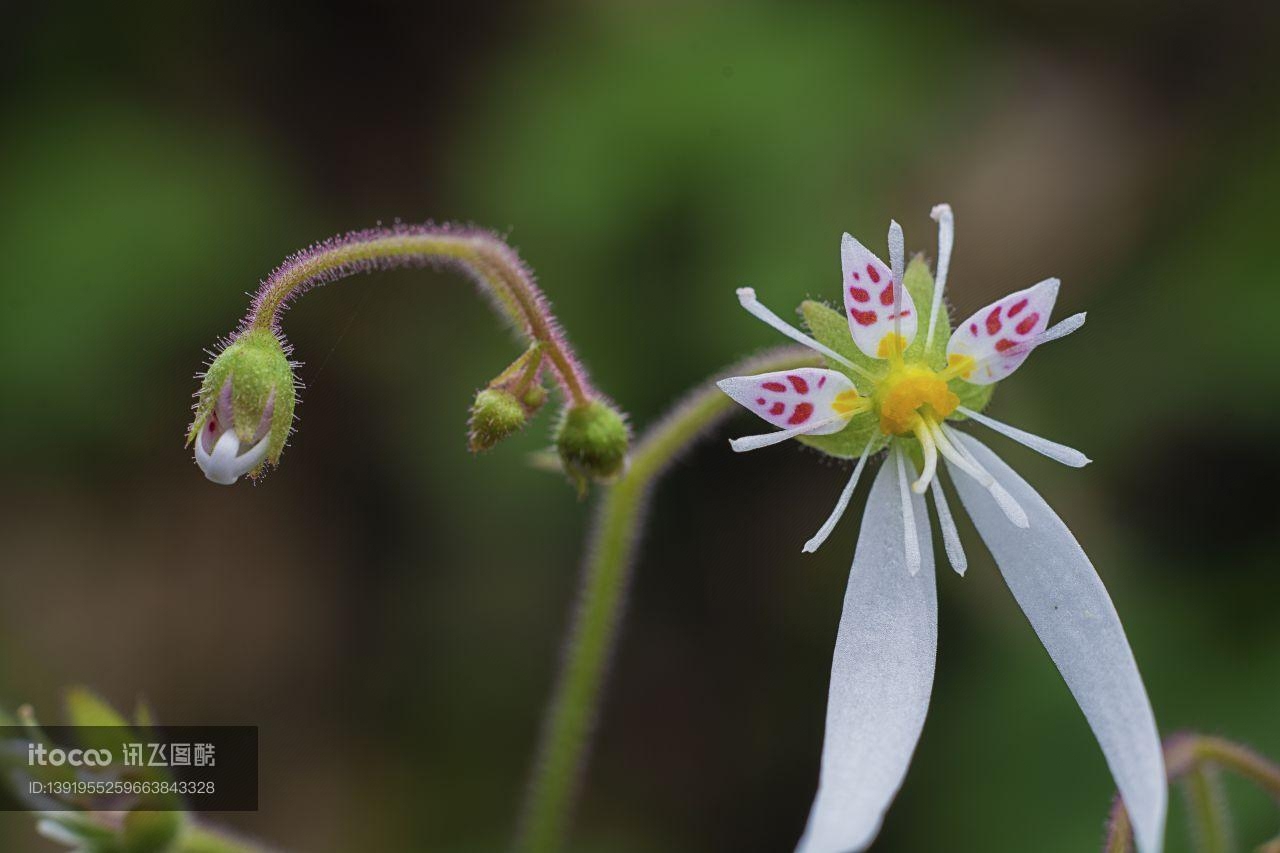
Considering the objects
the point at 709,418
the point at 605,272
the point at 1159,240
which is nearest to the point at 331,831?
the point at 605,272

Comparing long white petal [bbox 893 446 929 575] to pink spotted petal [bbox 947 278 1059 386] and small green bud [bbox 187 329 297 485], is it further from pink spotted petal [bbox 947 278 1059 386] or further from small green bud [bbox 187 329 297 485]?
small green bud [bbox 187 329 297 485]

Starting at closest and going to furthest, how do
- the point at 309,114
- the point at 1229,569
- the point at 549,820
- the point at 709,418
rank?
the point at 709,418, the point at 549,820, the point at 1229,569, the point at 309,114

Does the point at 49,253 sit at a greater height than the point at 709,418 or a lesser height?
greater

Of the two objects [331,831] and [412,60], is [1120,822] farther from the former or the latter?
[412,60]

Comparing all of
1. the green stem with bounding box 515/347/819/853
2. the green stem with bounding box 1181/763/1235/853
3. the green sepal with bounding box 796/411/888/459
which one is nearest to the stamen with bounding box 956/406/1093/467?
the green sepal with bounding box 796/411/888/459

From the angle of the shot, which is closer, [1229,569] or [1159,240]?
[1229,569]

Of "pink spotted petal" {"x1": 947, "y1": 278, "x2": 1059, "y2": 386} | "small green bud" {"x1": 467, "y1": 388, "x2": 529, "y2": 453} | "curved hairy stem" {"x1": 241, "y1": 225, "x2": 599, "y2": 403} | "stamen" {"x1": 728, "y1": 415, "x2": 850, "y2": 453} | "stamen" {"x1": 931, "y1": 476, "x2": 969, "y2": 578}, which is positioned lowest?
"stamen" {"x1": 931, "y1": 476, "x2": 969, "y2": 578}
